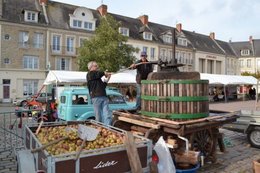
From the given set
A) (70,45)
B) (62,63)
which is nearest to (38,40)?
(62,63)

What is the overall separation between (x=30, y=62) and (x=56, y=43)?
13.1ft

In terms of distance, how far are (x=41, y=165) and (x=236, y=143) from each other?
20.9ft

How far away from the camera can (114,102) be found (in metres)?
11.1

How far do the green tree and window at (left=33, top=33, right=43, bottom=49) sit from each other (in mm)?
9792

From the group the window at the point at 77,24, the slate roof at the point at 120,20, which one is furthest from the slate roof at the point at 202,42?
the window at the point at 77,24

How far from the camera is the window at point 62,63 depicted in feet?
109

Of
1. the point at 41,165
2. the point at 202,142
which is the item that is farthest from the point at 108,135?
the point at 202,142

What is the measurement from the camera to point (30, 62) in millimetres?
31391

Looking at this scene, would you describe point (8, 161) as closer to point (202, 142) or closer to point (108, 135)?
point (108, 135)

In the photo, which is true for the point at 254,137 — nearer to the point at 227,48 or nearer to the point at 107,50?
the point at 107,50

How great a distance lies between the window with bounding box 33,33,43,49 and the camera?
3155 centimetres

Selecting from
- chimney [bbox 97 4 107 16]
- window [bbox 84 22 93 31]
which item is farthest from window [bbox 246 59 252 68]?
window [bbox 84 22 93 31]

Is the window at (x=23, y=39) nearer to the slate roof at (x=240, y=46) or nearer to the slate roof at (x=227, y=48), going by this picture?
the slate roof at (x=227, y=48)

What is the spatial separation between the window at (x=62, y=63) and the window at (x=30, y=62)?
8.38 ft
